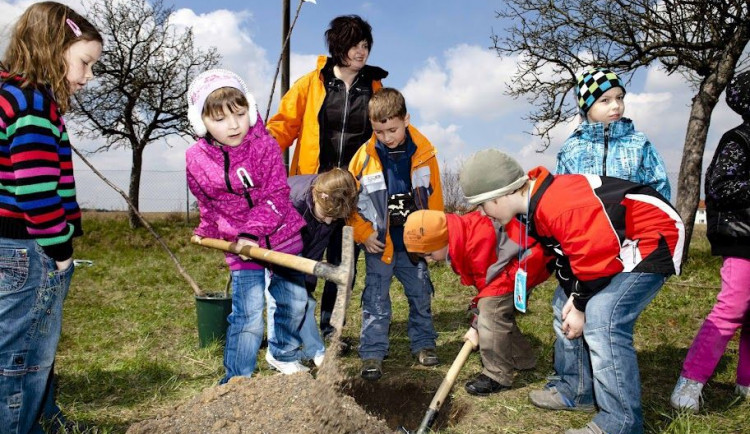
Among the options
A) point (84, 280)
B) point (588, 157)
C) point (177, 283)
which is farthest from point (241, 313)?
point (84, 280)

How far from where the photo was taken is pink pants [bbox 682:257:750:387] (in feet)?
10.5

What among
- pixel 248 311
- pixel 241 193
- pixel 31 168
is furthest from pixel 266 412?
pixel 31 168

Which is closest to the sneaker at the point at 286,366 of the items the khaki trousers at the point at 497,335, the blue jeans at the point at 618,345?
the khaki trousers at the point at 497,335

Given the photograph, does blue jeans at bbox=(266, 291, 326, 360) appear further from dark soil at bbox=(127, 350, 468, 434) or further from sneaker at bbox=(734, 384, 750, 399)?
sneaker at bbox=(734, 384, 750, 399)

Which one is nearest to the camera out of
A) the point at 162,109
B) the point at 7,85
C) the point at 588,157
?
the point at 7,85

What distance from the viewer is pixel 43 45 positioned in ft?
7.69

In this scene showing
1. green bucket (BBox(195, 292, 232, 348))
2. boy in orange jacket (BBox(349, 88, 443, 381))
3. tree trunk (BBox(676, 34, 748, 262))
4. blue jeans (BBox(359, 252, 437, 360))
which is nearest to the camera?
boy in orange jacket (BBox(349, 88, 443, 381))

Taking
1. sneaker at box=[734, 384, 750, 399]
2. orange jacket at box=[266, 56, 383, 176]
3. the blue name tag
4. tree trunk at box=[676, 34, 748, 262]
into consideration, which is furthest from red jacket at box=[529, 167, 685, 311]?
tree trunk at box=[676, 34, 748, 262]

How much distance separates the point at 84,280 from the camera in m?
7.66

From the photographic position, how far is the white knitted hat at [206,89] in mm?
2998

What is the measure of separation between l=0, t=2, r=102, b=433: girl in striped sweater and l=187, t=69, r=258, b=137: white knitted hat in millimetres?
588

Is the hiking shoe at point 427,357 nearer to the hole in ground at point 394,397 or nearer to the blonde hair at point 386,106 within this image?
the hole in ground at point 394,397

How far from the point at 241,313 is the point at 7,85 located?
1610 mm

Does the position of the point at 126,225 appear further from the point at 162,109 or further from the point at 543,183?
the point at 543,183
